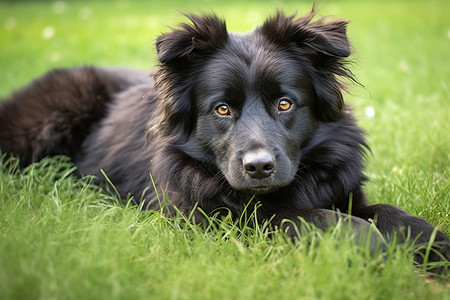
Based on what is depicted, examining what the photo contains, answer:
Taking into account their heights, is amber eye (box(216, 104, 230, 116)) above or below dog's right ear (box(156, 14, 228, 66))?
below

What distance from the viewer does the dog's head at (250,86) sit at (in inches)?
119

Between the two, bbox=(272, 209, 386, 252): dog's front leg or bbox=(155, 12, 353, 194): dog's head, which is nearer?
bbox=(272, 209, 386, 252): dog's front leg

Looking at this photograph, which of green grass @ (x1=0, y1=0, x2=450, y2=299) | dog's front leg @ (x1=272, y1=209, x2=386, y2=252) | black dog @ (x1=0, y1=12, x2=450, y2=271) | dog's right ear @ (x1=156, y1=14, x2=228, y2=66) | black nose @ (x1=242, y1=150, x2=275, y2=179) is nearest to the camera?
green grass @ (x1=0, y1=0, x2=450, y2=299)

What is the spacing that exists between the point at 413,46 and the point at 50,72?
21.3 ft

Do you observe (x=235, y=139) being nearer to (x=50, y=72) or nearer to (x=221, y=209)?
(x=221, y=209)

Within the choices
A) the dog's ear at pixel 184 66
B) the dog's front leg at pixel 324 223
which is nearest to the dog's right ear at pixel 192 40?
the dog's ear at pixel 184 66

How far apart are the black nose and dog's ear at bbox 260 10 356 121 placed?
0.80 metres

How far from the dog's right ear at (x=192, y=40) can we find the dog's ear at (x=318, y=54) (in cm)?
37

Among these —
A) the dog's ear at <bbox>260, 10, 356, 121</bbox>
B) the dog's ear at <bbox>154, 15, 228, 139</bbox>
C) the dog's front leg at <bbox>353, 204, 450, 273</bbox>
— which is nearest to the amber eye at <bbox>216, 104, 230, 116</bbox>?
the dog's ear at <bbox>154, 15, 228, 139</bbox>

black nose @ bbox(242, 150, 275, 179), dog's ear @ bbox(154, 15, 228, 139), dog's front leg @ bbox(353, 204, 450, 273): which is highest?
dog's ear @ bbox(154, 15, 228, 139)

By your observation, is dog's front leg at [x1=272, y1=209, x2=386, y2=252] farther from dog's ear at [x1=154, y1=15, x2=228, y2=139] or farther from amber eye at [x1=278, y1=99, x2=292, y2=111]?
dog's ear at [x1=154, y1=15, x2=228, y2=139]

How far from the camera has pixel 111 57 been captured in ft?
29.5

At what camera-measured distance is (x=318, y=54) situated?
3.27m

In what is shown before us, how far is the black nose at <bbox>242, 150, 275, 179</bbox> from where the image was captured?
2.70 m
